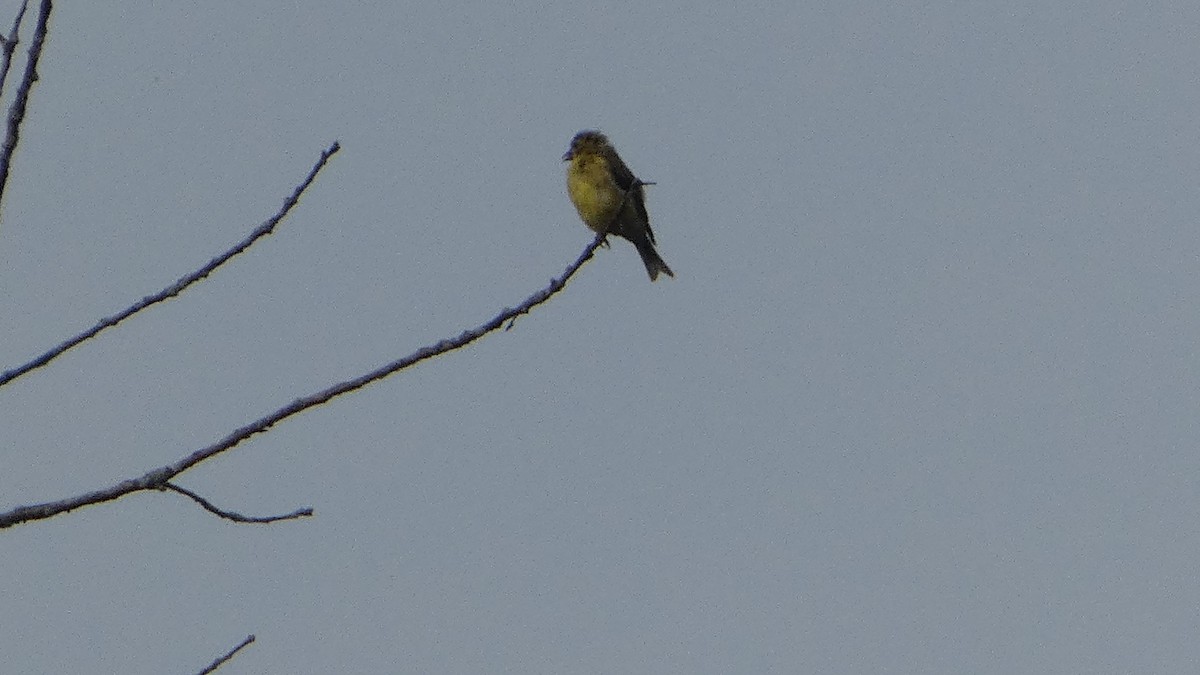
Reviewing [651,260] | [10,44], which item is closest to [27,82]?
[10,44]

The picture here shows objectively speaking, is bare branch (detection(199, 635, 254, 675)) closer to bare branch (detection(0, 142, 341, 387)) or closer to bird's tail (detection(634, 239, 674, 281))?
bare branch (detection(0, 142, 341, 387))

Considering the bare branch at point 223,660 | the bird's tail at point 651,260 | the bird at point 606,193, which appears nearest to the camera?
the bare branch at point 223,660

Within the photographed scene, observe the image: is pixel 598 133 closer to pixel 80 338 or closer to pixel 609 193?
pixel 609 193

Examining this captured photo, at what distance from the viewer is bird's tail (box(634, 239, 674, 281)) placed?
36.2 feet

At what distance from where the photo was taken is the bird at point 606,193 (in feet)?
34.8

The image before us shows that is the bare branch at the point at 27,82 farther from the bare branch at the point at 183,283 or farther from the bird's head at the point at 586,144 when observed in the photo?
the bird's head at the point at 586,144

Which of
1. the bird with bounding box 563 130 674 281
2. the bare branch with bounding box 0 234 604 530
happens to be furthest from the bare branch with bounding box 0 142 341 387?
the bird with bounding box 563 130 674 281

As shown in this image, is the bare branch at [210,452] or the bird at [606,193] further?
the bird at [606,193]

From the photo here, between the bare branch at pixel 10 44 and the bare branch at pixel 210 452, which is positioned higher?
the bare branch at pixel 10 44

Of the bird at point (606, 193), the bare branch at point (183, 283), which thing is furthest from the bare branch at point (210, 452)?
the bird at point (606, 193)

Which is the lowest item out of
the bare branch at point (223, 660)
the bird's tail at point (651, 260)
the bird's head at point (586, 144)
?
the bare branch at point (223, 660)

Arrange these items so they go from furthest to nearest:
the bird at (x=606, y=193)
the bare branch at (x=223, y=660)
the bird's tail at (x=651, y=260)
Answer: the bird's tail at (x=651, y=260), the bird at (x=606, y=193), the bare branch at (x=223, y=660)

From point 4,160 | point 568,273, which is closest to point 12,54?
point 4,160

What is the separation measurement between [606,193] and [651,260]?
676 millimetres
